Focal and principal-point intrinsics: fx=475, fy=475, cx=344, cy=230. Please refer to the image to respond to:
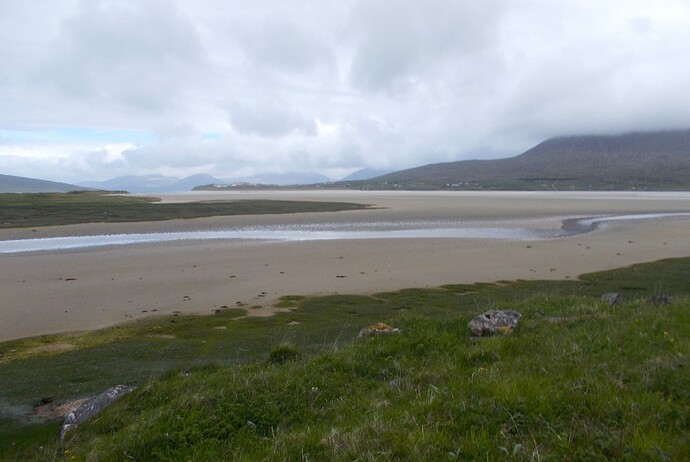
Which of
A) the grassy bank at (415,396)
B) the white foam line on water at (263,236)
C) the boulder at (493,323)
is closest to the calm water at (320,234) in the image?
the white foam line on water at (263,236)

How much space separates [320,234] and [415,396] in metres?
33.6

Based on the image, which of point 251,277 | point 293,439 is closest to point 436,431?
point 293,439

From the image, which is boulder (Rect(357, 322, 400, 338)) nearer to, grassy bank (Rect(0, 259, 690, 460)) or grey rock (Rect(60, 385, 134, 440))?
grassy bank (Rect(0, 259, 690, 460))

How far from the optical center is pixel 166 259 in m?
27.3

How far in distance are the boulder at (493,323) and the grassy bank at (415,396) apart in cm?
20

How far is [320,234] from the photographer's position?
38938mm

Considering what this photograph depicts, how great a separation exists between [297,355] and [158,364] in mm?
4259

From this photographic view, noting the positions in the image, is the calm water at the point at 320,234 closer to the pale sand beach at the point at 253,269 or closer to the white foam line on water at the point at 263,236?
the white foam line on water at the point at 263,236

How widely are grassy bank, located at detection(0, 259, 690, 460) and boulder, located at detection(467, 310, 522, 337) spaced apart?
0.20 meters

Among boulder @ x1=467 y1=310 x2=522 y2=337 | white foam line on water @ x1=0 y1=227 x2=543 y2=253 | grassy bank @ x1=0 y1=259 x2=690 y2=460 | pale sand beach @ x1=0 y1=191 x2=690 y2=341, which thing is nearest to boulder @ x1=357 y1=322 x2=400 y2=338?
grassy bank @ x1=0 y1=259 x2=690 y2=460

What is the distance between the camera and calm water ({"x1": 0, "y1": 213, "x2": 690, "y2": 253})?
3438 cm

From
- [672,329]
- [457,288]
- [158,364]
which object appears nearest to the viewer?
[672,329]

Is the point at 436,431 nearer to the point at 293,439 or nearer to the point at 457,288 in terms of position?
the point at 293,439

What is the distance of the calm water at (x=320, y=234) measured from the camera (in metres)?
34.4
